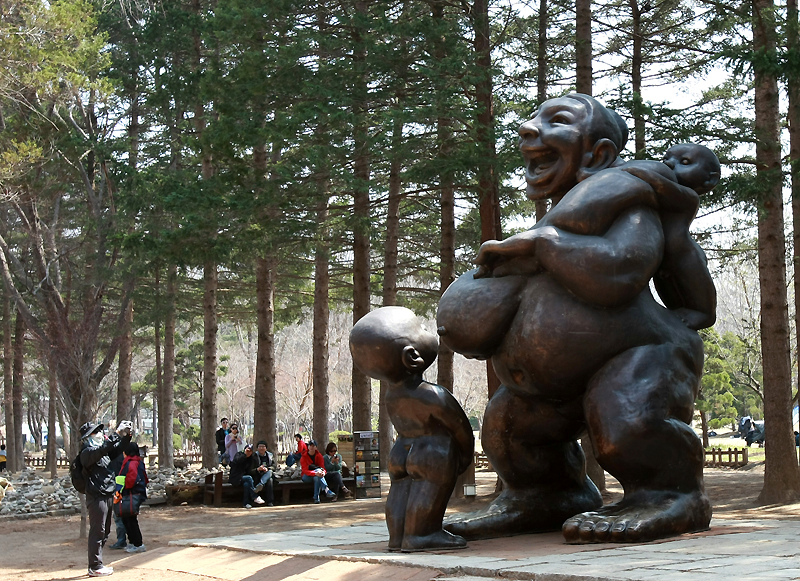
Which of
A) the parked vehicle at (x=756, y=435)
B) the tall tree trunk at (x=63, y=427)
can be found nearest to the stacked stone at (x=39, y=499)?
the tall tree trunk at (x=63, y=427)

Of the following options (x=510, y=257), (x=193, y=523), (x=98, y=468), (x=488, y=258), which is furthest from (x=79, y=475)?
(x=193, y=523)

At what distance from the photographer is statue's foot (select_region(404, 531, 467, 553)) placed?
5.60m

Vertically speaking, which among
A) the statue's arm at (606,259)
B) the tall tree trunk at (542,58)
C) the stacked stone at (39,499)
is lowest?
the stacked stone at (39,499)

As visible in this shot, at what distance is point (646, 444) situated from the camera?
5.44 metres

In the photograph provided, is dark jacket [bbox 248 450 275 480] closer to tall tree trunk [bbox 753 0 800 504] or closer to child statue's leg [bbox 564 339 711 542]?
tall tree trunk [bbox 753 0 800 504]

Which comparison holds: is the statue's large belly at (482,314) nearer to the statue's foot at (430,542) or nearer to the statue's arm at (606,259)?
the statue's arm at (606,259)

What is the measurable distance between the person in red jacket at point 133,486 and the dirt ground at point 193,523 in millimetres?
204

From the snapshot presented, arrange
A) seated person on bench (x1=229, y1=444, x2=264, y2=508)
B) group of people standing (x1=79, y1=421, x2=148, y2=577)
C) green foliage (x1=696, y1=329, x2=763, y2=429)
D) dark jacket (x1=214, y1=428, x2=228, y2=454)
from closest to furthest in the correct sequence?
group of people standing (x1=79, y1=421, x2=148, y2=577), seated person on bench (x1=229, y1=444, x2=264, y2=508), dark jacket (x1=214, y1=428, x2=228, y2=454), green foliage (x1=696, y1=329, x2=763, y2=429)

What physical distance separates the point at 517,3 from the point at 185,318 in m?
14.1

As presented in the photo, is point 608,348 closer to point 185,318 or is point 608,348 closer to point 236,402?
point 185,318

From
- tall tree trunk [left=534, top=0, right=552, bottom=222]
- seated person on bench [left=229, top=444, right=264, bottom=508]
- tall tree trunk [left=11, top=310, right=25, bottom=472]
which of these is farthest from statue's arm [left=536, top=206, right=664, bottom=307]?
tall tree trunk [left=11, top=310, right=25, bottom=472]

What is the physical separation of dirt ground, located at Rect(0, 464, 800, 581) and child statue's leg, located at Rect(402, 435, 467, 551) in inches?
155

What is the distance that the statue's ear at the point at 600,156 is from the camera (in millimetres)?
6137

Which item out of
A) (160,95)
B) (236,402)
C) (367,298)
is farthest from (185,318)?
(236,402)
